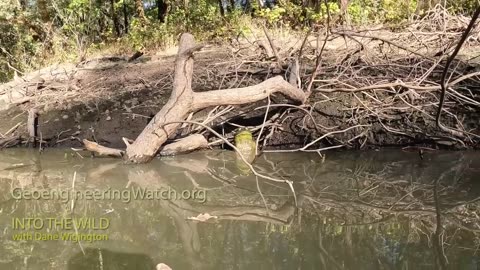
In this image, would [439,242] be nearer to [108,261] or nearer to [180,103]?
[108,261]

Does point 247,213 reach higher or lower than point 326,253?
lower

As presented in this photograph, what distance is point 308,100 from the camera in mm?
6883

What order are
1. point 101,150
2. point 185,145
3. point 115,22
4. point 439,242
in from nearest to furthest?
point 439,242
point 101,150
point 185,145
point 115,22

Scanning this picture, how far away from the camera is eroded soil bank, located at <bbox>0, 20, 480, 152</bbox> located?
21.3ft

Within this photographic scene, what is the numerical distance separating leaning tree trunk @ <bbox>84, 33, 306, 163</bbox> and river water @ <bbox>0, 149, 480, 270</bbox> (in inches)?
8.0

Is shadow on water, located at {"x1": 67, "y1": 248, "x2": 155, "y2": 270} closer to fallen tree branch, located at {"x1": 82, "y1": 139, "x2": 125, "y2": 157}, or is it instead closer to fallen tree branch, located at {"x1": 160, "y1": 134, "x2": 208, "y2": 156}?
fallen tree branch, located at {"x1": 82, "y1": 139, "x2": 125, "y2": 157}

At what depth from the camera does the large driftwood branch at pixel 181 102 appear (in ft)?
19.4

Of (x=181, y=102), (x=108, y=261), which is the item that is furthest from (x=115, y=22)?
(x=108, y=261)

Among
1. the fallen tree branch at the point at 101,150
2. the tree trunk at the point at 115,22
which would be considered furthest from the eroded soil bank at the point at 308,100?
the tree trunk at the point at 115,22

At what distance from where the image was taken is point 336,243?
356cm

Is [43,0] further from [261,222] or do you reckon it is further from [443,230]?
[443,230]

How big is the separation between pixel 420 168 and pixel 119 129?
4.22 m

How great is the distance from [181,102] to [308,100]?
1.89 meters

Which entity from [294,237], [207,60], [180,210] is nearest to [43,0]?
[207,60]
